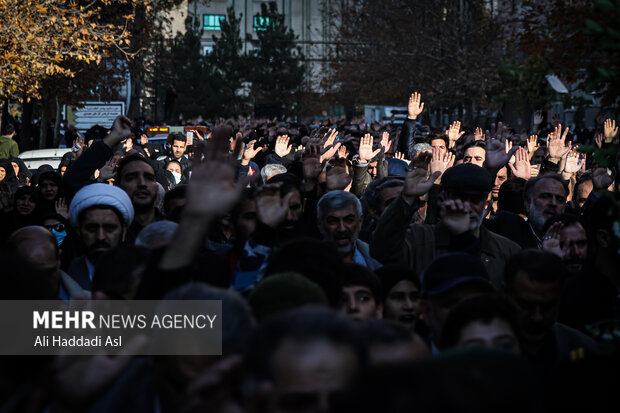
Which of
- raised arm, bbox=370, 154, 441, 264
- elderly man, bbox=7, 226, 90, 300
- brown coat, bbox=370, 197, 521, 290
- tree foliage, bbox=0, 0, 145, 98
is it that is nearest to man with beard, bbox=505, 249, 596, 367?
brown coat, bbox=370, 197, 521, 290

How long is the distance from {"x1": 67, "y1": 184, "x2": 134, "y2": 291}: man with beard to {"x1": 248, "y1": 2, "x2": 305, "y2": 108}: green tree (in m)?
67.3

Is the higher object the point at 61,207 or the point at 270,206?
the point at 270,206

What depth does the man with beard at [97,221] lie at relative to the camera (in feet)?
19.2

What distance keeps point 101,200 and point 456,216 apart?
6.63 feet

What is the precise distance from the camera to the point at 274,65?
7456cm

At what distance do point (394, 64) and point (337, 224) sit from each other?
104ft

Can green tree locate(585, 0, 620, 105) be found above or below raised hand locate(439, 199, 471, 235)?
above

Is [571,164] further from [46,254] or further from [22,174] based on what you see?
[22,174]

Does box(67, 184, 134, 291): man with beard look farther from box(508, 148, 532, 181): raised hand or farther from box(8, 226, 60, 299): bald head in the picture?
box(508, 148, 532, 181): raised hand

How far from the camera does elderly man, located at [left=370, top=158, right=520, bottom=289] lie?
19.0 feet

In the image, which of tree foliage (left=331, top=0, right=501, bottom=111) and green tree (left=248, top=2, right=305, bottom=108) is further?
green tree (left=248, top=2, right=305, bottom=108)

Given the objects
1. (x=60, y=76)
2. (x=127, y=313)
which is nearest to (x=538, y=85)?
(x=60, y=76)

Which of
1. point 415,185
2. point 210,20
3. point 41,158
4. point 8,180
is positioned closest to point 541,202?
point 415,185

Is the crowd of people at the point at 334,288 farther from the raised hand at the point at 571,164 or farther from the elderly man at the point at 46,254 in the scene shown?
the raised hand at the point at 571,164
